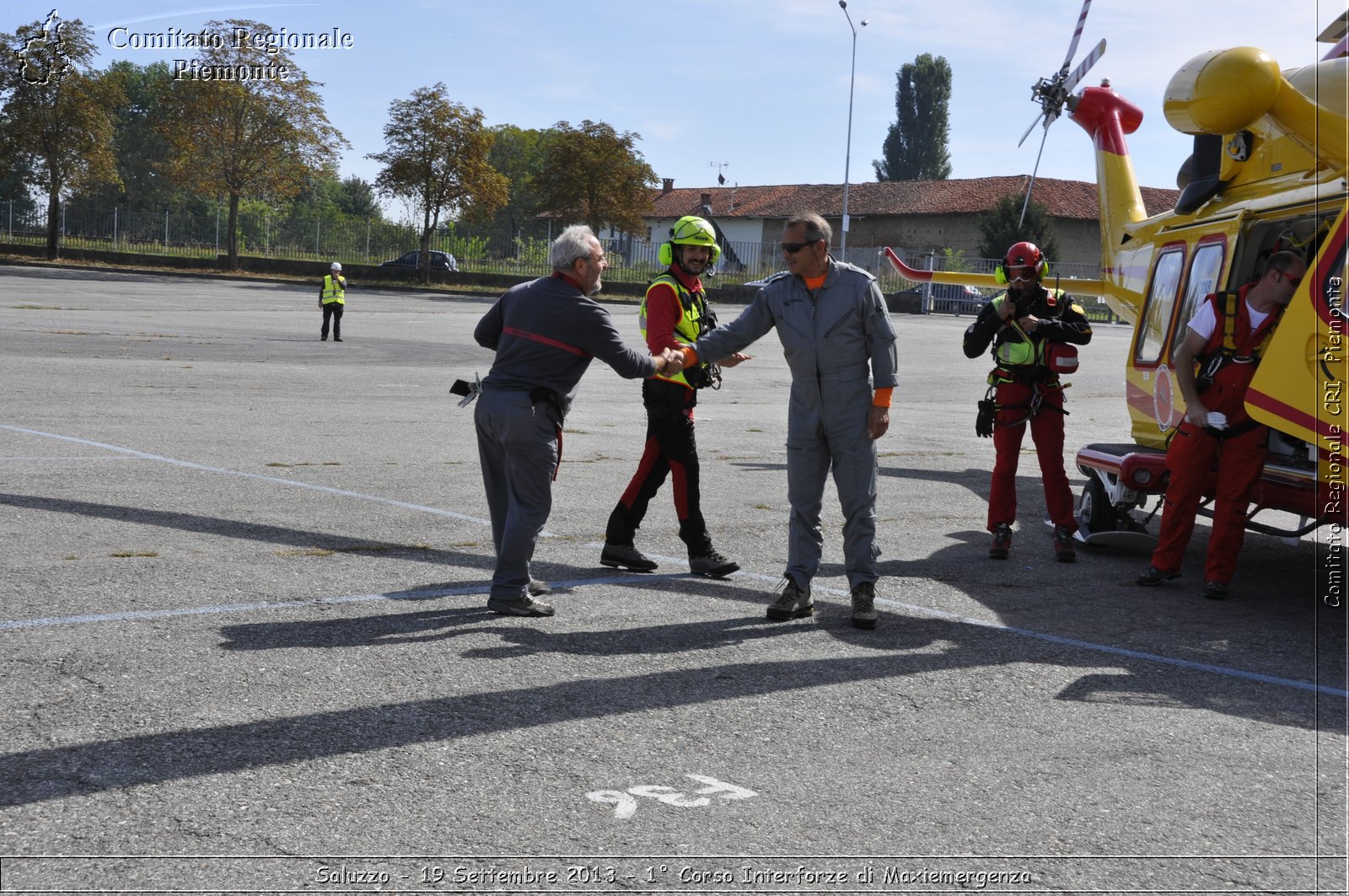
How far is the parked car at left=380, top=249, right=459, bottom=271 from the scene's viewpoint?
196ft

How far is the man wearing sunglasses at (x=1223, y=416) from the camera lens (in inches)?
285

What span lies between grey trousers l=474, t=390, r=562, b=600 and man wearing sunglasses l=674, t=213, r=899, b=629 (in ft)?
4.15

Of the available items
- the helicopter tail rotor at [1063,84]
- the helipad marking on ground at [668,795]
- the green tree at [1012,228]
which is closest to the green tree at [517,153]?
the green tree at [1012,228]

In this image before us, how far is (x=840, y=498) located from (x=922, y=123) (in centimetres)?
9839

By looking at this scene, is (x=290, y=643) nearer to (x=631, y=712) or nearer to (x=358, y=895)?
(x=631, y=712)

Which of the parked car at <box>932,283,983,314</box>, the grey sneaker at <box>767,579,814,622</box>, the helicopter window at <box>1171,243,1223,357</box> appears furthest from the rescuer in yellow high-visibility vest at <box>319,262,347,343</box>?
the parked car at <box>932,283,983,314</box>

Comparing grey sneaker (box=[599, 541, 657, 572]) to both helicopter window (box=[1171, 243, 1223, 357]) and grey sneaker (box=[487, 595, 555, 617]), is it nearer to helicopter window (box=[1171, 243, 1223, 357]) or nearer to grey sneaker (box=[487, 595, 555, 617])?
grey sneaker (box=[487, 595, 555, 617])

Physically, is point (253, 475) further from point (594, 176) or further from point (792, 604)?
point (594, 176)

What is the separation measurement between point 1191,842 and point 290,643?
147 inches

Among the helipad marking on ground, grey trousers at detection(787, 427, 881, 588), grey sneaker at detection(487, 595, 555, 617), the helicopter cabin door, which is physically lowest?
the helipad marking on ground

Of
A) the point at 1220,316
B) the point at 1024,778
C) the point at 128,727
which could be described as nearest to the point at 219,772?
the point at 128,727

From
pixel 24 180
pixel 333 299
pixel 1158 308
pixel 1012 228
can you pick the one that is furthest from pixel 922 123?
pixel 1158 308

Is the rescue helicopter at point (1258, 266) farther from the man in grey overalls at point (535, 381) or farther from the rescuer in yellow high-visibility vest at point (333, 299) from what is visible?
the rescuer in yellow high-visibility vest at point (333, 299)

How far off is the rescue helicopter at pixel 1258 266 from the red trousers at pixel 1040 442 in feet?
1.35
